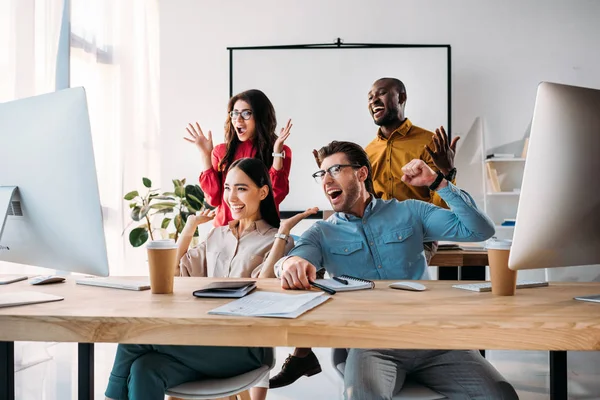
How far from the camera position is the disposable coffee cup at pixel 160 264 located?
4.08 ft

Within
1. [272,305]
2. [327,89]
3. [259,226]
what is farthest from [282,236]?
[327,89]

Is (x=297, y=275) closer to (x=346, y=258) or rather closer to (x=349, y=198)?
(x=346, y=258)

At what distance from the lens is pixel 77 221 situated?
114 centimetres

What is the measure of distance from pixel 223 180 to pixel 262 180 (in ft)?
2.87

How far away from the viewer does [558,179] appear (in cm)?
106

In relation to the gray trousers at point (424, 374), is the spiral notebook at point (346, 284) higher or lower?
higher

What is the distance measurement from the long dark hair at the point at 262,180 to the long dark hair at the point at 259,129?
710 millimetres

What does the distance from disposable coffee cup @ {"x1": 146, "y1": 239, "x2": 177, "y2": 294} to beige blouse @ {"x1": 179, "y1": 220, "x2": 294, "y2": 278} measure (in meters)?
0.77

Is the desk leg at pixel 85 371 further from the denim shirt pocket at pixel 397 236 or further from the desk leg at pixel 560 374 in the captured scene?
the desk leg at pixel 560 374

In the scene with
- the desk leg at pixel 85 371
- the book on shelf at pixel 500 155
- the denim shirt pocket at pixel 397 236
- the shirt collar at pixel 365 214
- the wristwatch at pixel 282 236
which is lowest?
the desk leg at pixel 85 371

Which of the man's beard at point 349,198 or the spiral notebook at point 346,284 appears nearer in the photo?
the spiral notebook at point 346,284

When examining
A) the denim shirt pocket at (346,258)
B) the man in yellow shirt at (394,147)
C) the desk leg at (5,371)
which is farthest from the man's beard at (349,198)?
the man in yellow shirt at (394,147)

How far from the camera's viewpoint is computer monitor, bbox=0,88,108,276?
3.68 feet

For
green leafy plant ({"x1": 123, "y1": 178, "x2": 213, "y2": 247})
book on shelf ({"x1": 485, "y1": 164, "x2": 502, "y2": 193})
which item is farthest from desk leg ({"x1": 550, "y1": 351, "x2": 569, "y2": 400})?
book on shelf ({"x1": 485, "y1": 164, "x2": 502, "y2": 193})
